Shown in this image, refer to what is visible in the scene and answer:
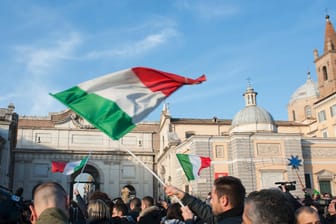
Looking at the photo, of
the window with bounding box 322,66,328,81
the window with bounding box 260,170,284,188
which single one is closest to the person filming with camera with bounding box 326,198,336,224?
the window with bounding box 260,170,284,188

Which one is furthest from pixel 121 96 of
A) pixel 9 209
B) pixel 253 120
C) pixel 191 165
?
pixel 253 120

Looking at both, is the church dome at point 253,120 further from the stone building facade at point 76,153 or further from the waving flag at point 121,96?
the waving flag at point 121,96

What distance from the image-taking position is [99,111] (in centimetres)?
620

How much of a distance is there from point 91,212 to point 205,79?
2.59 metres

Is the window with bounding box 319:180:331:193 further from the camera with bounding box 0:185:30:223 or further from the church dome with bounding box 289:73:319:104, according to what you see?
the camera with bounding box 0:185:30:223

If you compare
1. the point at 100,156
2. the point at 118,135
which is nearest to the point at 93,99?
the point at 118,135

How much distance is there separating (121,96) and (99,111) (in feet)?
1.48

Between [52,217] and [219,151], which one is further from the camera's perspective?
[219,151]

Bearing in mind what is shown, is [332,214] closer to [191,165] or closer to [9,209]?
[9,209]

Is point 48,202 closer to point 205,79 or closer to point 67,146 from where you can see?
point 205,79

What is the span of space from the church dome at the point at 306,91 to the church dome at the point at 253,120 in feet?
74.6

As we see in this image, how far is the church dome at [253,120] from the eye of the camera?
37.3m

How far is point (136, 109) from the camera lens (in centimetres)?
645

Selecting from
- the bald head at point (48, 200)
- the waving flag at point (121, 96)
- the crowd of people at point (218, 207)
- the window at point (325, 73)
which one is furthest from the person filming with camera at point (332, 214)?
the window at point (325, 73)
